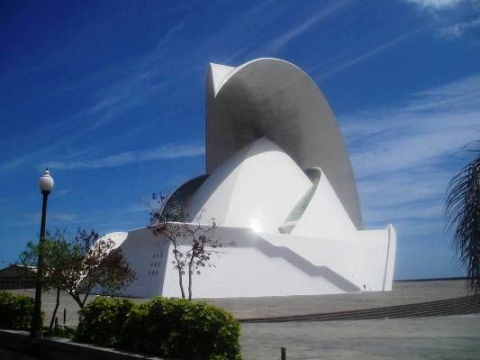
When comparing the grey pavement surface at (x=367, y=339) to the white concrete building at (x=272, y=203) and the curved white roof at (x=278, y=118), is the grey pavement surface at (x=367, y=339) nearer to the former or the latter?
the white concrete building at (x=272, y=203)

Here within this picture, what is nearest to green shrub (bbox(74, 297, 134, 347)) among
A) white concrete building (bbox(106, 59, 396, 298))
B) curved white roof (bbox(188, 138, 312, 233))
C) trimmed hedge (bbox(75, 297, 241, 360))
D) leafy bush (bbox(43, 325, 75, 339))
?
trimmed hedge (bbox(75, 297, 241, 360))

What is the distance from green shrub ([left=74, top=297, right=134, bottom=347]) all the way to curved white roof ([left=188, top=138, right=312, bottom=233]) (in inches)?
818

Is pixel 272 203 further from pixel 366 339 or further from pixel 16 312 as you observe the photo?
pixel 366 339

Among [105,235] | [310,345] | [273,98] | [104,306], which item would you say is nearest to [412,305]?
[310,345]

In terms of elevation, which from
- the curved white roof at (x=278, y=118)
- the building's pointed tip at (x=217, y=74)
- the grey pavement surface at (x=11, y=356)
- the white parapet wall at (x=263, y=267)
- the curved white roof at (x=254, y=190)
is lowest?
the grey pavement surface at (x=11, y=356)

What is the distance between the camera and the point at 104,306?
8789mm

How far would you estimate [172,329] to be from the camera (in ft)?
22.7

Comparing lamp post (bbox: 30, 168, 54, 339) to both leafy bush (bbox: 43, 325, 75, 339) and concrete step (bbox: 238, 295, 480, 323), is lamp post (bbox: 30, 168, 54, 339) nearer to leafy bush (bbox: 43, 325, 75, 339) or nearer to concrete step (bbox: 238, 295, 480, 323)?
leafy bush (bbox: 43, 325, 75, 339)

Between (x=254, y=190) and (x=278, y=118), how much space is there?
7203 mm

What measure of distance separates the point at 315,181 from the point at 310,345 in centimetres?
2626

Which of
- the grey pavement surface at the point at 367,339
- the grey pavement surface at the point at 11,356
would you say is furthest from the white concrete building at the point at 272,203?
the grey pavement surface at the point at 11,356

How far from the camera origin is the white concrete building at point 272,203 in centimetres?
2562

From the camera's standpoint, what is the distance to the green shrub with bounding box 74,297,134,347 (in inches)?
326

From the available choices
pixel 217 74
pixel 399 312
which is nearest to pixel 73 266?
pixel 399 312
